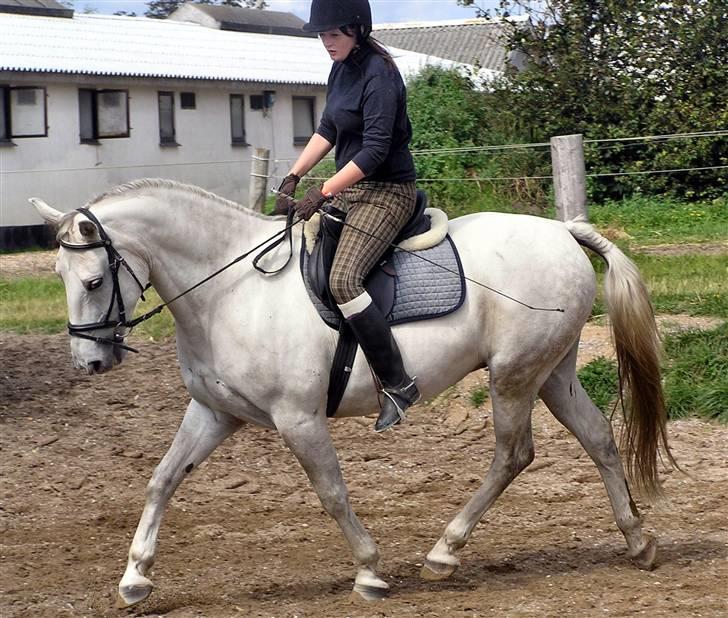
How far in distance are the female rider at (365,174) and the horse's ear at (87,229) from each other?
0.85 m

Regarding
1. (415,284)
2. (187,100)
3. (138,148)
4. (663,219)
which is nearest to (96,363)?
(415,284)

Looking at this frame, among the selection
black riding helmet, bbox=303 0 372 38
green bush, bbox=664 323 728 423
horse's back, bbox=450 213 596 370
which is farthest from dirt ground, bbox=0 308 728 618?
black riding helmet, bbox=303 0 372 38

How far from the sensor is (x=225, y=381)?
16.5 ft

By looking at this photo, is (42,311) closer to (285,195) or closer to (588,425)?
(285,195)

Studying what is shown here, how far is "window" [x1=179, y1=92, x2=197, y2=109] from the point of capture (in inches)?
1025

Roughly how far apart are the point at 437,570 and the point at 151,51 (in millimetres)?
23986

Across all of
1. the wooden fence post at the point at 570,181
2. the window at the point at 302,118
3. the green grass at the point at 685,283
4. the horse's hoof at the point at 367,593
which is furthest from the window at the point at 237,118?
the horse's hoof at the point at 367,593

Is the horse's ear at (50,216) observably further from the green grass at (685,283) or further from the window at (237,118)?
the window at (237,118)

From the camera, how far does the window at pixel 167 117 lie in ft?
84.1

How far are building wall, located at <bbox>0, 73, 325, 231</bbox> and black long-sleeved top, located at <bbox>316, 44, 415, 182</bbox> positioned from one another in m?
14.9

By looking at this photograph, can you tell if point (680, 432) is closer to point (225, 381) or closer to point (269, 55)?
point (225, 381)

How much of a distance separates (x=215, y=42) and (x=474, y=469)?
25911mm

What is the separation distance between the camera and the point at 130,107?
81.4 ft

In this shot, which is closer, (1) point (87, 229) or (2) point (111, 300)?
(1) point (87, 229)
